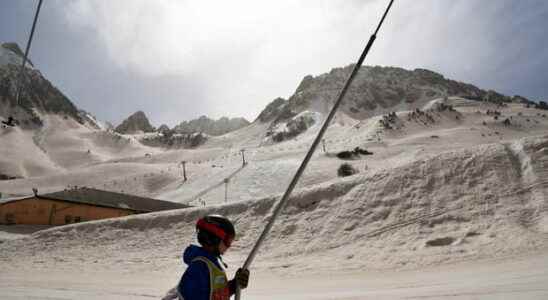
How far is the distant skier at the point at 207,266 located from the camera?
2953 mm

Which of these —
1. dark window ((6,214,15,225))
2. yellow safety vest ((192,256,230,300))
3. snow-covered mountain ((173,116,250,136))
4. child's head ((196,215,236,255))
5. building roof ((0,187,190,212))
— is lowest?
dark window ((6,214,15,225))

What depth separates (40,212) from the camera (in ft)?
108

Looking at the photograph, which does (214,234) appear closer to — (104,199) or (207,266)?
(207,266)

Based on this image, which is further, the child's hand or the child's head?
the child's hand

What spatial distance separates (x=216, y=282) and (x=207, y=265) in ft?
0.44

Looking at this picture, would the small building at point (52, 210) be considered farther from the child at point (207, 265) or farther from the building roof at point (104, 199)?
the child at point (207, 265)

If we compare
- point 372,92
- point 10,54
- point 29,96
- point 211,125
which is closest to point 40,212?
point 372,92

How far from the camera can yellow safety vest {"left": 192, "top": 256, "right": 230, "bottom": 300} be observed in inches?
117

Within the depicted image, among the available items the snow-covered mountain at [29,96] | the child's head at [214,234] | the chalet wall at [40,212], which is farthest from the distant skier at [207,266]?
the snow-covered mountain at [29,96]

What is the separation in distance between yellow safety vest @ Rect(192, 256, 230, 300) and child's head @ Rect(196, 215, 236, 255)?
0.21 m

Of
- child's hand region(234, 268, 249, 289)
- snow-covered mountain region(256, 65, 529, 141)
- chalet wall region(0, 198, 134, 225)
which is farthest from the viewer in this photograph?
snow-covered mountain region(256, 65, 529, 141)

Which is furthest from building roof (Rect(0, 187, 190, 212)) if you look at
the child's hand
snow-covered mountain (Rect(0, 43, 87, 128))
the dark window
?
snow-covered mountain (Rect(0, 43, 87, 128))

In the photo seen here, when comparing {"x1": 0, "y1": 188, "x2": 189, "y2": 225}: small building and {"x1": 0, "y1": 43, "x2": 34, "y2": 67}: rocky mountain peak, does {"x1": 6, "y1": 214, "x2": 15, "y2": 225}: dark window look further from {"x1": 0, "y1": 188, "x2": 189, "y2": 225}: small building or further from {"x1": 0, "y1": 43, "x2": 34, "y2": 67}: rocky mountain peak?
{"x1": 0, "y1": 43, "x2": 34, "y2": 67}: rocky mountain peak

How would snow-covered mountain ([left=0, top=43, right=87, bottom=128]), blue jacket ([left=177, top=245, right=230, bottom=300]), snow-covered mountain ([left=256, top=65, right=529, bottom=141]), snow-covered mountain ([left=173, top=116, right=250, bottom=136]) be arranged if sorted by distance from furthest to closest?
1. snow-covered mountain ([left=173, top=116, right=250, bottom=136])
2. snow-covered mountain ([left=0, top=43, right=87, bottom=128])
3. snow-covered mountain ([left=256, top=65, right=529, bottom=141])
4. blue jacket ([left=177, top=245, right=230, bottom=300])
